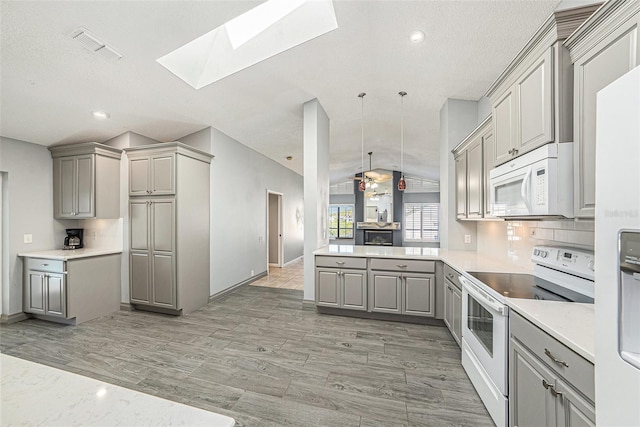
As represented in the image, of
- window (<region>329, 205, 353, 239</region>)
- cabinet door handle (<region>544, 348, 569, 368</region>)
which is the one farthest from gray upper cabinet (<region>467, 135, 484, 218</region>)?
A: window (<region>329, 205, 353, 239</region>)

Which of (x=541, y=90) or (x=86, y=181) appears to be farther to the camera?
(x=86, y=181)

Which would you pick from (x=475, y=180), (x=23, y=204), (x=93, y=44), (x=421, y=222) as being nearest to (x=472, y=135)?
(x=475, y=180)

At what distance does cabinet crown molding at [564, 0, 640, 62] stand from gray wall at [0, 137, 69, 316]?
5832 mm

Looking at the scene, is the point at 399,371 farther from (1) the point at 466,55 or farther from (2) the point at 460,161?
(1) the point at 466,55

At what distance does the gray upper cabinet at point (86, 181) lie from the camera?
365 cm

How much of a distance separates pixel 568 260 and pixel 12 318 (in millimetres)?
6050

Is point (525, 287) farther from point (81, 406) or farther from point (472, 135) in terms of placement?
point (81, 406)

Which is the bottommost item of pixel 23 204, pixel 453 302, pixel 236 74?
pixel 453 302

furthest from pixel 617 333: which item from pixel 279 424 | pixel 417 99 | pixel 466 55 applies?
pixel 417 99

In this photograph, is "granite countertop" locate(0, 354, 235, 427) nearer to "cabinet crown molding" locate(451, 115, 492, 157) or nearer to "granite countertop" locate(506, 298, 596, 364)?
"granite countertop" locate(506, 298, 596, 364)

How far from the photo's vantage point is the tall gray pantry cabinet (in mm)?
3607

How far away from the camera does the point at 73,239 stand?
397 cm

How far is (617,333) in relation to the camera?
0.74 m

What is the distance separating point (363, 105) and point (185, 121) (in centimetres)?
276
